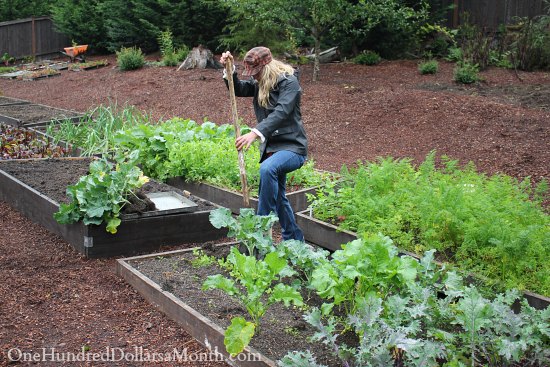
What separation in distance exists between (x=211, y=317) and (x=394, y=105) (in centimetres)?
821

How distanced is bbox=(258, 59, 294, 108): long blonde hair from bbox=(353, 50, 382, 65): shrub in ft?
40.8

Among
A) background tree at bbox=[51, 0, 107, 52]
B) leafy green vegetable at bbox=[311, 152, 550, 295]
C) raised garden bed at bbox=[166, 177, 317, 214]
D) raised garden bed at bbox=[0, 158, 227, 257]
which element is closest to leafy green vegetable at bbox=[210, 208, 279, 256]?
leafy green vegetable at bbox=[311, 152, 550, 295]

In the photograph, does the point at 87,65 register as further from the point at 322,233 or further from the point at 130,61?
the point at 322,233

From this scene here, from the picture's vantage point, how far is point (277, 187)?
18.9ft

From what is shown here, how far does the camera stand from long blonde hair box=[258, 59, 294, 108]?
588 cm

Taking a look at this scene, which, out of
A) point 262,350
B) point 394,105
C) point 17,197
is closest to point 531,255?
point 262,350

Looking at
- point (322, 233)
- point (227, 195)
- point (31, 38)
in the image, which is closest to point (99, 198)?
point (227, 195)

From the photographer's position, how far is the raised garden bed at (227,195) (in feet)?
23.9

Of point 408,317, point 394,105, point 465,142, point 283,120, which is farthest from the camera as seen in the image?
point 394,105

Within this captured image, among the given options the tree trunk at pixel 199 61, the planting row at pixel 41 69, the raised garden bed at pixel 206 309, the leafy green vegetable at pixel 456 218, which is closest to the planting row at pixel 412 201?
the leafy green vegetable at pixel 456 218

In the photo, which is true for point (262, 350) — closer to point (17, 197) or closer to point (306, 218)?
point (306, 218)

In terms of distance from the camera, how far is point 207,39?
22.9m

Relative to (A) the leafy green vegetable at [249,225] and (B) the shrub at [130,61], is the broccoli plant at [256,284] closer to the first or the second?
(A) the leafy green vegetable at [249,225]

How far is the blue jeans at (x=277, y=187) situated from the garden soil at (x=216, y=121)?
109 cm
